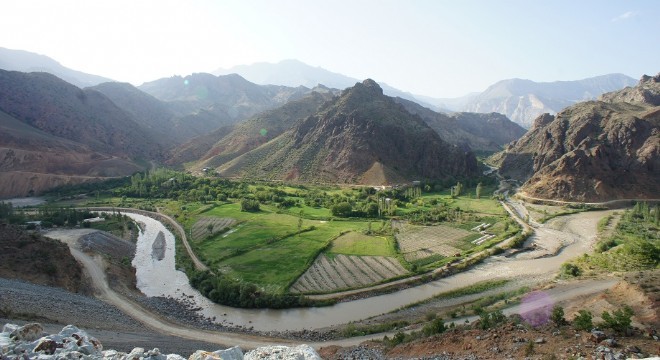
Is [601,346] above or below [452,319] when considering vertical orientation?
above

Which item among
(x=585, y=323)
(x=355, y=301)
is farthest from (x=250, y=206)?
(x=585, y=323)

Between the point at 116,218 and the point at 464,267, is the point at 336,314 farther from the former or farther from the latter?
the point at 116,218

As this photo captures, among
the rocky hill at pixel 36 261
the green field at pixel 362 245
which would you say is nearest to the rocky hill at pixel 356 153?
the green field at pixel 362 245

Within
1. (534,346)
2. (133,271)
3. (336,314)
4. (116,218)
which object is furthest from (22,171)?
(534,346)

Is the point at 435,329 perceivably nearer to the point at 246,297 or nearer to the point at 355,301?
the point at 355,301

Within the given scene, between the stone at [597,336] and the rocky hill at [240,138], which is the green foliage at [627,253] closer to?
the stone at [597,336]

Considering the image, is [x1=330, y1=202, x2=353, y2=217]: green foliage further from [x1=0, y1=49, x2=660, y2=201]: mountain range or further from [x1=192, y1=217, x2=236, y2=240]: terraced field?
[x1=0, y1=49, x2=660, y2=201]: mountain range
